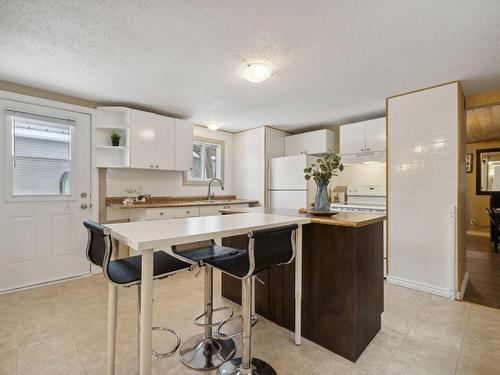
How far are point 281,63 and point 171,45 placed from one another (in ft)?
3.15

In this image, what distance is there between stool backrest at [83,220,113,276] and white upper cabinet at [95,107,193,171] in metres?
2.26

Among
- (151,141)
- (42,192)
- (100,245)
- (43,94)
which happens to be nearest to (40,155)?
(42,192)

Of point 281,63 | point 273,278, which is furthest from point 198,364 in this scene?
point 281,63

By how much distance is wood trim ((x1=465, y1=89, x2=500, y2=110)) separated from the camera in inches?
113

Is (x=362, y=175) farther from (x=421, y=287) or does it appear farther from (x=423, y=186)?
(x=421, y=287)

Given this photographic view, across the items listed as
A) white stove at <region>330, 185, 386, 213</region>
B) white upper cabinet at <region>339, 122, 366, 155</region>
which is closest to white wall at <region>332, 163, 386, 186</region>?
white stove at <region>330, 185, 386, 213</region>

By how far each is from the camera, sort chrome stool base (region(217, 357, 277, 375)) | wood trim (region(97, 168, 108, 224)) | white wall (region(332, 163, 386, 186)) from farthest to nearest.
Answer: white wall (region(332, 163, 386, 186)) → wood trim (region(97, 168, 108, 224)) → chrome stool base (region(217, 357, 277, 375))

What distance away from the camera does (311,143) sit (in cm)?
446

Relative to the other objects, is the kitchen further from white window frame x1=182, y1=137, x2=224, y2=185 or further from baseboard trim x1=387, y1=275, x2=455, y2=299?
white window frame x1=182, y1=137, x2=224, y2=185

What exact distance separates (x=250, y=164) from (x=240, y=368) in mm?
3664

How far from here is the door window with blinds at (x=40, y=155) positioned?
2830 mm

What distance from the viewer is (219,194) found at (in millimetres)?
4863

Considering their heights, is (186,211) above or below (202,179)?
below

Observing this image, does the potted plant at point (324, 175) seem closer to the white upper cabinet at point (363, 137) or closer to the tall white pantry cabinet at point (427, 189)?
the tall white pantry cabinet at point (427, 189)
